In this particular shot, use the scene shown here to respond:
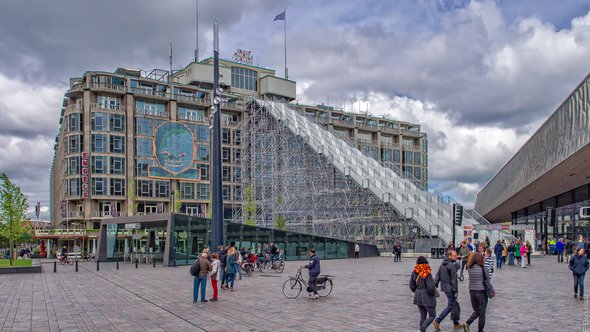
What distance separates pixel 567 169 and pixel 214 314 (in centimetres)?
2679

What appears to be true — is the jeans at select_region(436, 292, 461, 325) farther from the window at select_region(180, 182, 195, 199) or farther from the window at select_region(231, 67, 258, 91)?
the window at select_region(231, 67, 258, 91)

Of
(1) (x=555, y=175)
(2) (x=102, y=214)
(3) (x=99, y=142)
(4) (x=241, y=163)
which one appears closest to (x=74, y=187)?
(2) (x=102, y=214)

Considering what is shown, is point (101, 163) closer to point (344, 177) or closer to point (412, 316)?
point (344, 177)

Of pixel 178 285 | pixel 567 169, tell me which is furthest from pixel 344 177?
pixel 178 285

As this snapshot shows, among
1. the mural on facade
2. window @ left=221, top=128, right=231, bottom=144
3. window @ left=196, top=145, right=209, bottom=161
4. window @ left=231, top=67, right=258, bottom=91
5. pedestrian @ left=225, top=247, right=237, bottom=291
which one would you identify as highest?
window @ left=231, top=67, right=258, bottom=91

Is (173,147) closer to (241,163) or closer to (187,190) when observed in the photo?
(241,163)

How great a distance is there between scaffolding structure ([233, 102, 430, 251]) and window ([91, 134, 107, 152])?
1870 cm

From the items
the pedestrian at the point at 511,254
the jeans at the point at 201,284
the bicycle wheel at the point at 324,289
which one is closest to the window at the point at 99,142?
the pedestrian at the point at 511,254

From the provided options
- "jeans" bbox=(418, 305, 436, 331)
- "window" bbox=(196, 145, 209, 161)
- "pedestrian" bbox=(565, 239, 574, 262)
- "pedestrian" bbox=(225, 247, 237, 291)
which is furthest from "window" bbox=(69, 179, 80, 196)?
"jeans" bbox=(418, 305, 436, 331)

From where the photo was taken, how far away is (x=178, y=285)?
22.7 meters

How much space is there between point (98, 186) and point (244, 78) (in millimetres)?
32647

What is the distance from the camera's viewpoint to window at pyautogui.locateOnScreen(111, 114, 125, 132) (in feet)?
252

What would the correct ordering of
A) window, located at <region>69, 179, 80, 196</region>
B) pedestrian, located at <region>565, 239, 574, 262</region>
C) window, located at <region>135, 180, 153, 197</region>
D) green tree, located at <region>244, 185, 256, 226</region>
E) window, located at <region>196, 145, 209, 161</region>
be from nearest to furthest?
pedestrian, located at <region>565, 239, 574, 262</region>
green tree, located at <region>244, 185, 256, 226</region>
window, located at <region>69, 179, 80, 196</region>
window, located at <region>135, 180, 153, 197</region>
window, located at <region>196, 145, 209, 161</region>

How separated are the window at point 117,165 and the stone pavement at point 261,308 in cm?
5519
